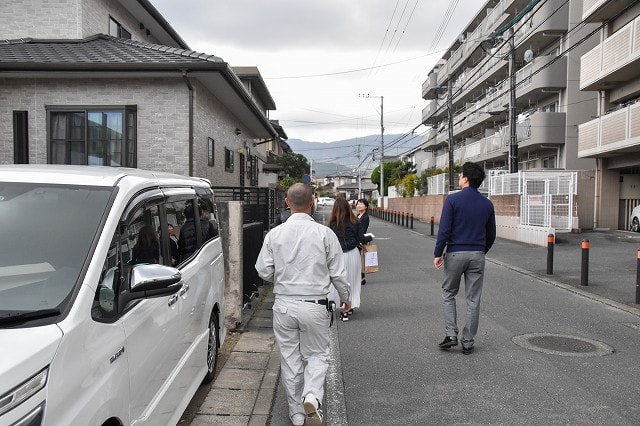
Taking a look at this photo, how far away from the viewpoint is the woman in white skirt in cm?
732

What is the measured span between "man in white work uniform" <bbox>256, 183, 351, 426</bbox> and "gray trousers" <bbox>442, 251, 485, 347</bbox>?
2118 mm

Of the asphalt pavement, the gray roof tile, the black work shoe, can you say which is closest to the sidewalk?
the asphalt pavement

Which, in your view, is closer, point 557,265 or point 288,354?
point 288,354

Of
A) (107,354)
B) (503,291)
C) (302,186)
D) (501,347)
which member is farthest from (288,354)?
(503,291)

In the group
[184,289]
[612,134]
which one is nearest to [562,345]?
[184,289]

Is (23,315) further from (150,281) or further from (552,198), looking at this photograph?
(552,198)

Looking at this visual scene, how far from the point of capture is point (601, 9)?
20844 millimetres

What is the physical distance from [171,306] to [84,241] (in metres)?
0.93

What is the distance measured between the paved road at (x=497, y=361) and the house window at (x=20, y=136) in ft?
26.8

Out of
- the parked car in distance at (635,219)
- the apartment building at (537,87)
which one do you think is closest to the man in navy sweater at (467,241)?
the apartment building at (537,87)

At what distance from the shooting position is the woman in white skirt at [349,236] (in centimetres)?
732

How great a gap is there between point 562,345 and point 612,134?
17476mm

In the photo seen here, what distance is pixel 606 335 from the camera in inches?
258

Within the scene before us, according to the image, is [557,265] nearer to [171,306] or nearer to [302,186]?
[302,186]
